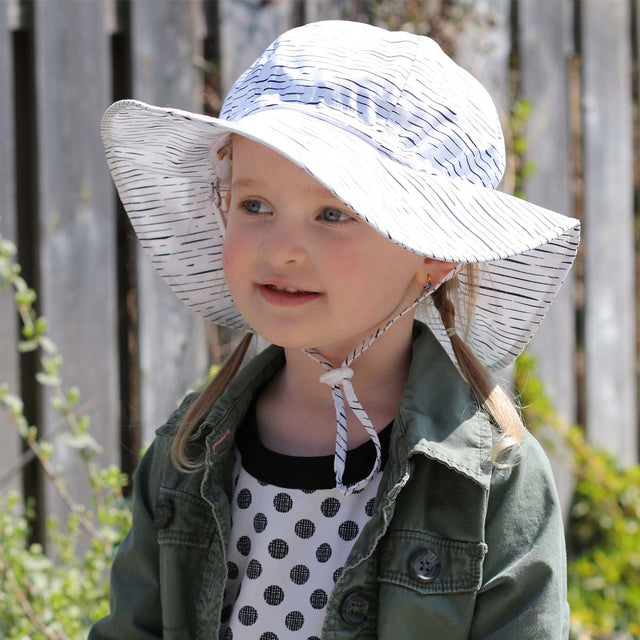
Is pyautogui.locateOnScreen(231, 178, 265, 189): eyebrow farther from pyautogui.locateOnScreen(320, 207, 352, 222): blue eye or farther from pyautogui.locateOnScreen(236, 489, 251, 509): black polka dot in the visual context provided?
pyautogui.locateOnScreen(236, 489, 251, 509): black polka dot

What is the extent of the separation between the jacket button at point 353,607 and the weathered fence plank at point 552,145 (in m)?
2.78

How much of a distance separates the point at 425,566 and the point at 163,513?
0.50m

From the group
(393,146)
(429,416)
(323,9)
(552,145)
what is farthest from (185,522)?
(552,145)

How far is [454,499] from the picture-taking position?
176cm

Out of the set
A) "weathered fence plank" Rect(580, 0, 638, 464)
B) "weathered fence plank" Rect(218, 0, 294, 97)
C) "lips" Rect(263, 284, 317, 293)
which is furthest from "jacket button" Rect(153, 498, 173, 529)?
"weathered fence plank" Rect(580, 0, 638, 464)

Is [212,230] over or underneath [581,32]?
underneath

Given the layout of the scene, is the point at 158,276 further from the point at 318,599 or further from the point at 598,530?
the point at 598,530

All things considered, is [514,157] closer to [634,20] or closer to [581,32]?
[581,32]

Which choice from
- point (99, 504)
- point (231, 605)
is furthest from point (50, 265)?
point (231, 605)

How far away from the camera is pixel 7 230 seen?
3086mm

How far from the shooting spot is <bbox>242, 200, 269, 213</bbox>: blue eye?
1.77 meters

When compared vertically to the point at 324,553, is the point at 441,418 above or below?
above

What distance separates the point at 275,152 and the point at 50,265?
5.21 feet

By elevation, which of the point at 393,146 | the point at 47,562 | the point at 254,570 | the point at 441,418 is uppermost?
the point at 393,146
